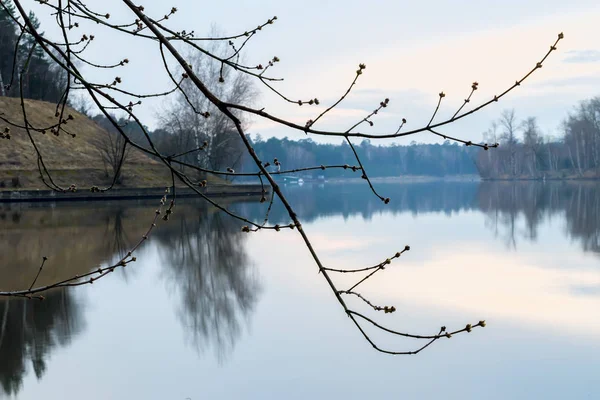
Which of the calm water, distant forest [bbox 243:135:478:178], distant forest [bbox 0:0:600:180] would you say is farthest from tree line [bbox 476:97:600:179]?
the calm water

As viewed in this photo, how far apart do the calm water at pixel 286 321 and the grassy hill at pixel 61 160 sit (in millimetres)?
16692

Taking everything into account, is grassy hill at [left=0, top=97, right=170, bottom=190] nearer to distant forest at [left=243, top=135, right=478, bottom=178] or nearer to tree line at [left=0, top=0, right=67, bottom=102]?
tree line at [left=0, top=0, right=67, bottom=102]

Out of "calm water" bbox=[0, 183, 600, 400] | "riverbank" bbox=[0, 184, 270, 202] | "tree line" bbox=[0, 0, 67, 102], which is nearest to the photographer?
"calm water" bbox=[0, 183, 600, 400]

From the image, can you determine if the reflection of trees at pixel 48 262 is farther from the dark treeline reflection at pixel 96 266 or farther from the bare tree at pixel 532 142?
the bare tree at pixel 532 142

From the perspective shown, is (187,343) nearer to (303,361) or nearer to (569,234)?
(303,361)

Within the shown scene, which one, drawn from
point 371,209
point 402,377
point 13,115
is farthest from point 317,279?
point 13,115

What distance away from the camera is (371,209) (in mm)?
26828

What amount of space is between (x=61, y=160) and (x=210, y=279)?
2714 cm

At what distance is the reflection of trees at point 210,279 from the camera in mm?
7656

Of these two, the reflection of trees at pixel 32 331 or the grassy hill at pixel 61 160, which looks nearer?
the reflection of trees at pixel 32 331

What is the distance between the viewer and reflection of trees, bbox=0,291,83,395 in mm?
5891

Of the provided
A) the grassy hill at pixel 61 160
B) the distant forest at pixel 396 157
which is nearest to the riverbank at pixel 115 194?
the grassy hill at pixel 61 160

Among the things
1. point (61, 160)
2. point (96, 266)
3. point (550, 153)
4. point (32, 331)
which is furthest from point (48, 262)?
point (550, 153)

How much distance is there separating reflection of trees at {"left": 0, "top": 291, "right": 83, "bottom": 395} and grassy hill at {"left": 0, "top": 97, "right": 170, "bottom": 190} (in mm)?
21451
